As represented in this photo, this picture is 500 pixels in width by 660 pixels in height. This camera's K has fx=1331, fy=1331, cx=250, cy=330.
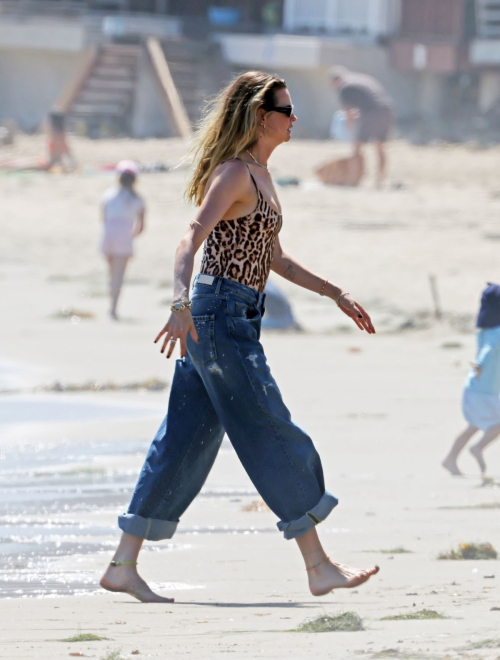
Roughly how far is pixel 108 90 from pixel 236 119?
2531cm

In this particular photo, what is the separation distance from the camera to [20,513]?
5.58m

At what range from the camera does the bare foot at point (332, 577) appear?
13.3ft

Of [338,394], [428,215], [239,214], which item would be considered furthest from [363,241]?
[239,214]

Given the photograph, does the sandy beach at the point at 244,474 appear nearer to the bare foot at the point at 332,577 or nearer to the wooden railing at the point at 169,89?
the bare foot at the point at 332,577

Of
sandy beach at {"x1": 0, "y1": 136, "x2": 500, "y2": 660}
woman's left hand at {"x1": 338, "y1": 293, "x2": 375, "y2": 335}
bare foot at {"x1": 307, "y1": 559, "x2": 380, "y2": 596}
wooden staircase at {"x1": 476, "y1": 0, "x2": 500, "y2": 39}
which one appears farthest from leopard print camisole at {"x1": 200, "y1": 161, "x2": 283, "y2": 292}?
Result: wooden staircase at {"x1": 476, "y1": 0, "x2": 500, "y2": 39}

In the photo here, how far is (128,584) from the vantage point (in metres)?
4.16

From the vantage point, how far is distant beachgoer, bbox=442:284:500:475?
6.69 meters

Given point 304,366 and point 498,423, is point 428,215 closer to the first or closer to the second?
point 304,366

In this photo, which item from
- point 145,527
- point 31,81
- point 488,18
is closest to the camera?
point 145,527

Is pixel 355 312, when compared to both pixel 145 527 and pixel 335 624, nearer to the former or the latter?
pixel 145 527

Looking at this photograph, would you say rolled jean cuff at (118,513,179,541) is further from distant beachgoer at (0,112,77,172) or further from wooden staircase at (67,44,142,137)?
wooden staircase at (67,44,142,137)

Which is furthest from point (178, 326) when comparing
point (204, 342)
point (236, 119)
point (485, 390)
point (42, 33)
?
point (42, 33)

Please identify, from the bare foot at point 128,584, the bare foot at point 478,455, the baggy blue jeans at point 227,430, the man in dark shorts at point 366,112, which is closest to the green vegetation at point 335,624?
the baggy blue jeans at point 227,430

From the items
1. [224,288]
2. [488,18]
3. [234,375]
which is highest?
[224,288]
